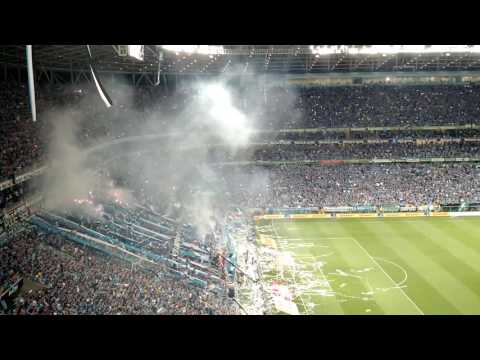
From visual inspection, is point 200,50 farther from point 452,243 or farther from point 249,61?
point 452,243

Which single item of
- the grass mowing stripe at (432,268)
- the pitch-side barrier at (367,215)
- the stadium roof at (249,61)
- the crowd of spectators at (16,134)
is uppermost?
the stadium roof at (249,61)

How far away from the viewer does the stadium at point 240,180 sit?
14.6 metres

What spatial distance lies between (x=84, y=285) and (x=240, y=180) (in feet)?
66.4

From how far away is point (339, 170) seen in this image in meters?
32.8

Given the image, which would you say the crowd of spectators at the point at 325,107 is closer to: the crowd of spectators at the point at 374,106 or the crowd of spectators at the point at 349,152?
the crowd of spectators at the point at 374,106

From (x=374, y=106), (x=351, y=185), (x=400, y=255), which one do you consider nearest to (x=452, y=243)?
(x=400, y=255)

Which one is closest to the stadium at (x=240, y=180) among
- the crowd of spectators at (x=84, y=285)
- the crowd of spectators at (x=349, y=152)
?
the crowd of spectators at (x=84, y=285)

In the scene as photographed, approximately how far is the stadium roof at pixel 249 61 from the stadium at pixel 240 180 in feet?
0.78

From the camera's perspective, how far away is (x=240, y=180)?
31812 millimetres

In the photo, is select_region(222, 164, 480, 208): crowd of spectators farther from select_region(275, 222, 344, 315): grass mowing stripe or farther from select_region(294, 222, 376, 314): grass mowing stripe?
select_region(294, 222, 376, 314): grass mowing stripe

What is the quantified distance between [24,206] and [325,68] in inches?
1018

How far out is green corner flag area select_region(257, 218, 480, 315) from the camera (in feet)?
50.8
